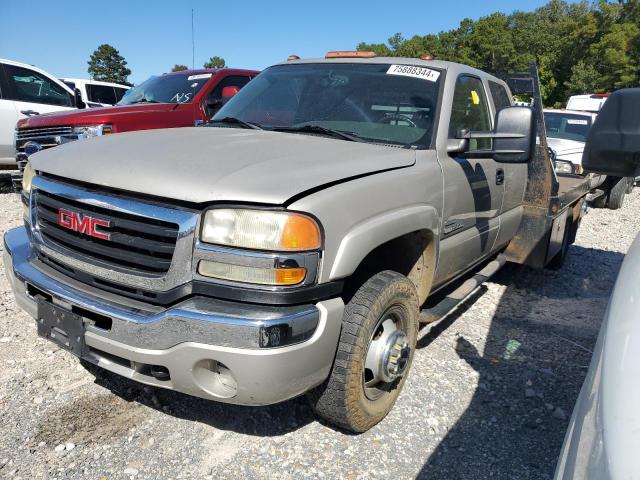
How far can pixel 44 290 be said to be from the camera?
2.34 m

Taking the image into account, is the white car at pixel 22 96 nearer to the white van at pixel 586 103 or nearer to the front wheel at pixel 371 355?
the front wheel at pixel 371 355

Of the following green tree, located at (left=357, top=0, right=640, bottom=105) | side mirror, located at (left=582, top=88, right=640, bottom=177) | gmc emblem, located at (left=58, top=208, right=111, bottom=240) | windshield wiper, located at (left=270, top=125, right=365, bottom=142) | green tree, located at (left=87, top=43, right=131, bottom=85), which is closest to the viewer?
side mirror, located at (left=582, top=88, right=640, bottom=177)

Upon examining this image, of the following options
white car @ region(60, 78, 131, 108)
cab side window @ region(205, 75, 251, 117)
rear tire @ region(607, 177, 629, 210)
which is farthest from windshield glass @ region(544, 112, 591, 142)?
white car @ region(60, 78, 131, 108)

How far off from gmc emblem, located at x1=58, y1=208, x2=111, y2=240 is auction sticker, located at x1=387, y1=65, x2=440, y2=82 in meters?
2.05

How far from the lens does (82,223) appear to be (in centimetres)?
226

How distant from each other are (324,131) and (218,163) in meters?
0.97

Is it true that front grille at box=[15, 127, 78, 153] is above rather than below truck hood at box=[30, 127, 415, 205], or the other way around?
below

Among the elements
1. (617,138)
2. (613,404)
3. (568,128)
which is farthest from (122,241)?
(568,128)

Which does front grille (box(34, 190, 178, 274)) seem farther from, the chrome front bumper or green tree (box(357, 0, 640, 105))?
green tree (box(357, 0, 640, 105))

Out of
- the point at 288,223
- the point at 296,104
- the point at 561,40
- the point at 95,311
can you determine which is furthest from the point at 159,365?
the point at 561,40

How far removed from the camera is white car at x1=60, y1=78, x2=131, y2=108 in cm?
1312

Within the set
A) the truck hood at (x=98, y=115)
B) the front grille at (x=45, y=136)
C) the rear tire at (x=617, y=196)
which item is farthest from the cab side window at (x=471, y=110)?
the rear tire at (x=617, y=196)

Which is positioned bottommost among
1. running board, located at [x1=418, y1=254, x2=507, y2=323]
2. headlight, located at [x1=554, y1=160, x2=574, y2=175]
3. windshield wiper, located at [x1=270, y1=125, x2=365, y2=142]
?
running board, located at [x1=418, y1=254, x2=507, y2=323]

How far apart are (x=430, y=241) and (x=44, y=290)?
6.51ft
